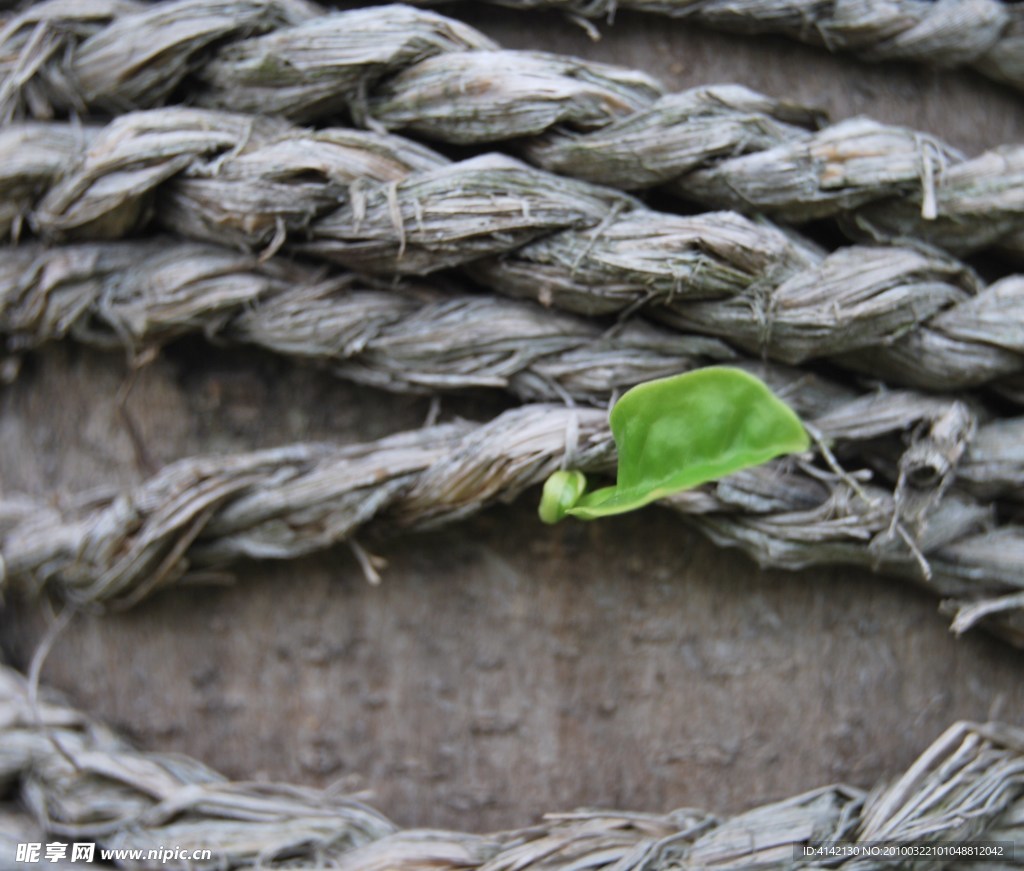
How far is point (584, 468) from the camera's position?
59 cm

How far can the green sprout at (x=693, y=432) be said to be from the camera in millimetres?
353

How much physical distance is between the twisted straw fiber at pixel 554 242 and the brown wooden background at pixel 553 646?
0.11 metres

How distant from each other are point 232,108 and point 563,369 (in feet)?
1.01

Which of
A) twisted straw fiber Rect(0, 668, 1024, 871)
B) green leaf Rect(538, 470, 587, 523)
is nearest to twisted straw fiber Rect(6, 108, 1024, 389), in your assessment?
green leaf Rect(538, 470, 587, 523)

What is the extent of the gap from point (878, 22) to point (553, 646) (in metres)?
0.49

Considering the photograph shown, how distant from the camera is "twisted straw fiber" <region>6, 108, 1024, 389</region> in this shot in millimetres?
579

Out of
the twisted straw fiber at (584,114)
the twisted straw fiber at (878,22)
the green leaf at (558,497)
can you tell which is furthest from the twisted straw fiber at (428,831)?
the twisted straw fiber at (878,22)

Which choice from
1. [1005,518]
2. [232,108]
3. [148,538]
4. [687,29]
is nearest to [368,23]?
[232,108]

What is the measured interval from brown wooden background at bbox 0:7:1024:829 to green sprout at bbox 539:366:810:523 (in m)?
0.21

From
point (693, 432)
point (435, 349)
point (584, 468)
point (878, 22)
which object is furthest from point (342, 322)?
point (878, 22)

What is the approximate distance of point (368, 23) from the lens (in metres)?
0.61

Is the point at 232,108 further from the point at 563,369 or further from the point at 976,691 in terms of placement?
the point at 976,691

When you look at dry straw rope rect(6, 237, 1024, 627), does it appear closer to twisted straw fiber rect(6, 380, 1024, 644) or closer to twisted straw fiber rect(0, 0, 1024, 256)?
twisted straw fiber rect(6, 380, 1024, 644)

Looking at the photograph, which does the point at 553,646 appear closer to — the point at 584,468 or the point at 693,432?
the point at 584,468
